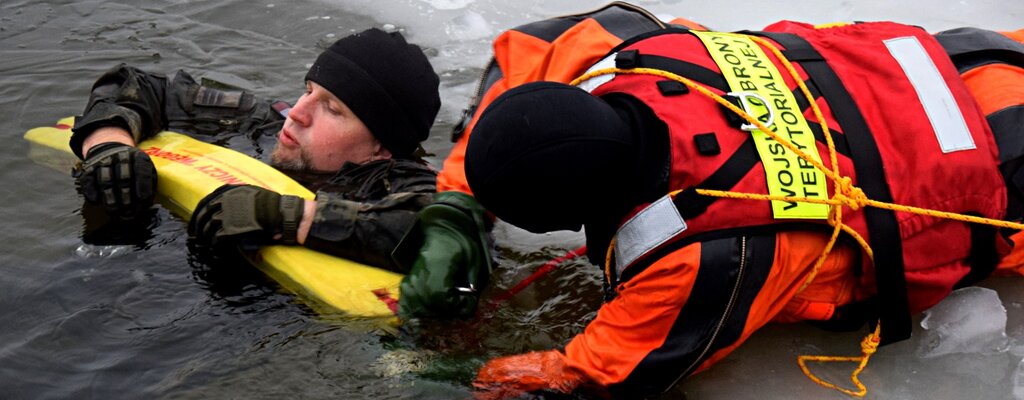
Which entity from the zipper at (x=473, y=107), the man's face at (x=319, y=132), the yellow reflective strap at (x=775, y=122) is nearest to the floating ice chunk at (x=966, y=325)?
the yellow reflective strap at (x=775, y=122)

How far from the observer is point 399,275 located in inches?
125

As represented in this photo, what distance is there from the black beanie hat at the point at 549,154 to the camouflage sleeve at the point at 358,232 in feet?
2.83

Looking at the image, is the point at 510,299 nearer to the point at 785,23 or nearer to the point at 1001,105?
the point at 785,23

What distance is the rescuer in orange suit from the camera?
233 cm

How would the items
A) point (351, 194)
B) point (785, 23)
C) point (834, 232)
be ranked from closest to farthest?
1. point (834, 232)
2. point (785, 23)
3. point (351, 194)

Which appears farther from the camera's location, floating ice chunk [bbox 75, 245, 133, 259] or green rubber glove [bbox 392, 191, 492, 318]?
floating ice chunk [bbox 75, 245, 133, 259]

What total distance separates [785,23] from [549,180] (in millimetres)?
1294

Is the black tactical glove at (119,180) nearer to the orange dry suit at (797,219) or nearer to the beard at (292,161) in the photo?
the beard at (292,161)

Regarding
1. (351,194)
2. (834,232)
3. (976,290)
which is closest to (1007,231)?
(976,290)

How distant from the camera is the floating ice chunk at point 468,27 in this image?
570cm

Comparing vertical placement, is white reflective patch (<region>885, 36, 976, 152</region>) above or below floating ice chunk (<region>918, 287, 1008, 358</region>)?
above

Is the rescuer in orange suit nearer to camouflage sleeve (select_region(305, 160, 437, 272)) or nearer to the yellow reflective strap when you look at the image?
the yellow reflective strap

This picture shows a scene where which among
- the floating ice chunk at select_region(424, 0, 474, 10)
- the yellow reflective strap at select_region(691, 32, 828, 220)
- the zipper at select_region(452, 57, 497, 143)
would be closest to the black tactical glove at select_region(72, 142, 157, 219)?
the zipper at select_region(452, 57, 497, 143)

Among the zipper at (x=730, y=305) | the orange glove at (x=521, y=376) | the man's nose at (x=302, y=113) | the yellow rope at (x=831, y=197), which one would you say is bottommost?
the orange glove at (x=521, y=376)
